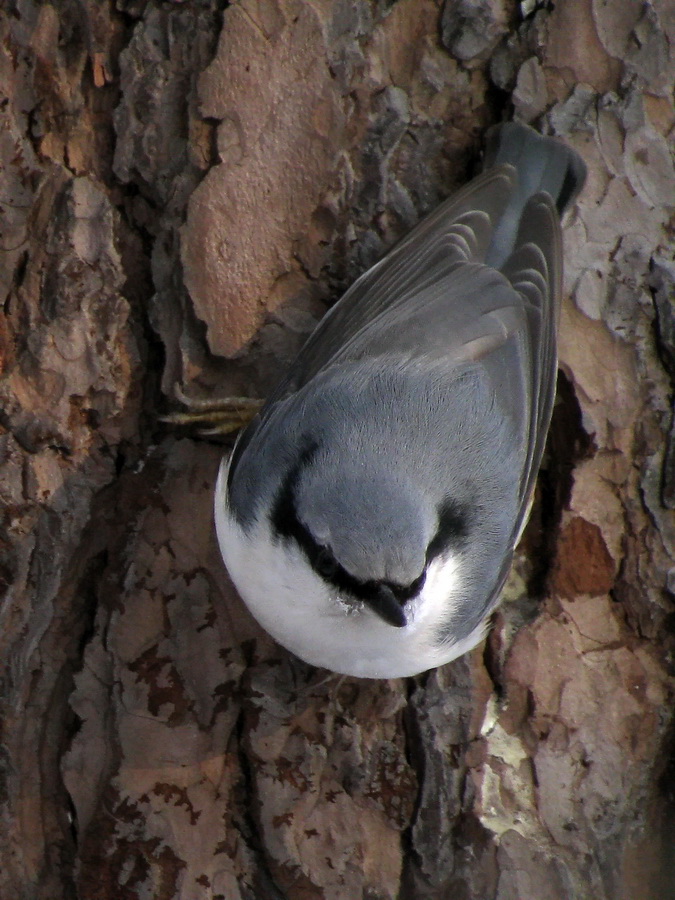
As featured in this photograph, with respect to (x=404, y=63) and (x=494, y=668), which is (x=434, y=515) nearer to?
(x=494, y=668)

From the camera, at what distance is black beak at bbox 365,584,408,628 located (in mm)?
1601

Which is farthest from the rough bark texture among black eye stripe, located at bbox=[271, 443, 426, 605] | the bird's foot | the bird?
black eye stripe, located at bbox=[271, 443, 426, 605]

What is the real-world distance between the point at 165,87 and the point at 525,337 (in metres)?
0.94

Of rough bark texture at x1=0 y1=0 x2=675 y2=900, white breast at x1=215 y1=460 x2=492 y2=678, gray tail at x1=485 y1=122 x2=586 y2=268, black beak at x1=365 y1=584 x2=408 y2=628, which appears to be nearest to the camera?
black beak at x1=365 y1=584 x2=408 y2=628

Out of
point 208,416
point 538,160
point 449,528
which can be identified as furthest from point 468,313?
point 208,416

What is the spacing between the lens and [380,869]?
6.17 feet

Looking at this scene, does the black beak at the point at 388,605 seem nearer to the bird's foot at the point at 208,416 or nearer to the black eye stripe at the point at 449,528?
the black eye stripe at the point at 449,528

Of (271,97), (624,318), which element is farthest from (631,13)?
(271,97)

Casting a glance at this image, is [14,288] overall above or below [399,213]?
above

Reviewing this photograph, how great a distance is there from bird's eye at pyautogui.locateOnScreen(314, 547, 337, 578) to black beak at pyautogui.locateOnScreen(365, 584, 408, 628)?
3.7 inches

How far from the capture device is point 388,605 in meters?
1.60

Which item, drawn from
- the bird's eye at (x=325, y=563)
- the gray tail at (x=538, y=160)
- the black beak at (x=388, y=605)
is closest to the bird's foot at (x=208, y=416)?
the bird's eye at (x=325, y=563)

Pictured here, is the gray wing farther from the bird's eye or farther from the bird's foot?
the bird's eye

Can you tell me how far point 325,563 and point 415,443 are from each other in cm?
29
